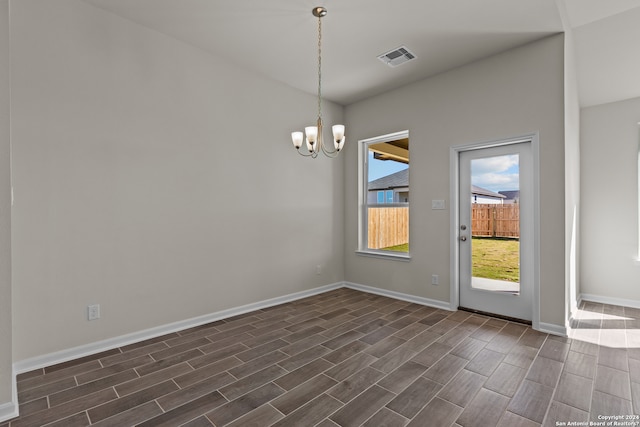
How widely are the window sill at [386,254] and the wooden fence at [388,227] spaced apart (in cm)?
13

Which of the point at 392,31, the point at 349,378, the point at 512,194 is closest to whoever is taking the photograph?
the point at 349,378

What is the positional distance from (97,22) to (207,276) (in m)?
2.63

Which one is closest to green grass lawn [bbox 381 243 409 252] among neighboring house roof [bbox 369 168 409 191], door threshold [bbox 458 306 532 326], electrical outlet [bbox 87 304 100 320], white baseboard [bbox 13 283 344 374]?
neighboring house roof [bbox 369 168 409 191]

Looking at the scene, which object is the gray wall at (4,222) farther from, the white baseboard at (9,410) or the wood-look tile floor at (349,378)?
the wood-look tile floor at (349,378)

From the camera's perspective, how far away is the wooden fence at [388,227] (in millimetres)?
4580

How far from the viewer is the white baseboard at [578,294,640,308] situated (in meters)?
4.05

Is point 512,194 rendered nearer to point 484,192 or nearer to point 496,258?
point 484,192

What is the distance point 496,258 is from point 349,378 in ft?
7.96

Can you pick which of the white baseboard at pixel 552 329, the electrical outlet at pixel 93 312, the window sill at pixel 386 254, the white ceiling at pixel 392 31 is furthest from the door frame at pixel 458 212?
the electrical outlet at pixel 93 312

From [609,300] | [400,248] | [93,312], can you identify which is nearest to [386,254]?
[400,248]

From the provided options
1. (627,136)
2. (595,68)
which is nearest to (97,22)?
(595,68)

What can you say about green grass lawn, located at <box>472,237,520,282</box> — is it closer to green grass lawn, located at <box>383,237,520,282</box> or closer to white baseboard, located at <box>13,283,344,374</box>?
green grass lawn, located at <box>383,237,520,282</box>

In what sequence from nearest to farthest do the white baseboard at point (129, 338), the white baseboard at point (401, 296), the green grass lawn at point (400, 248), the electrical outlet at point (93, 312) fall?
the white baseboard at point (129, 338)
the electrical outlet at point (93, 312)
the white baseboard at point (401, 296)
the green grass lawn at point (400, 248)

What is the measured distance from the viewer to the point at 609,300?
4227mm
